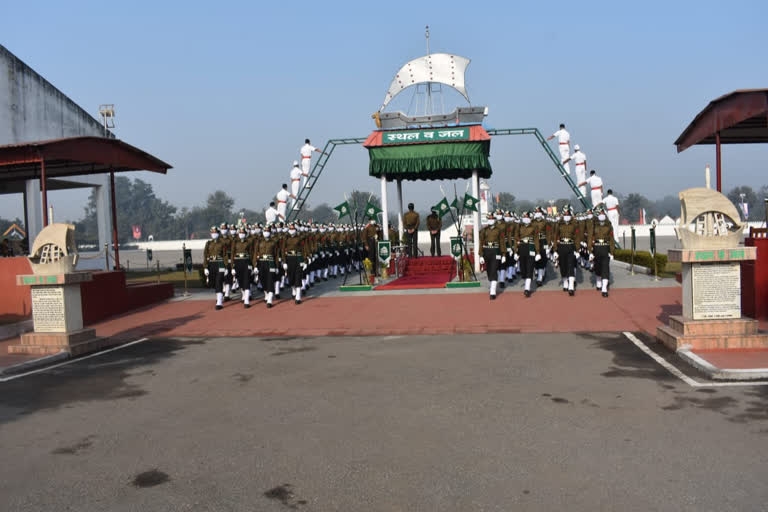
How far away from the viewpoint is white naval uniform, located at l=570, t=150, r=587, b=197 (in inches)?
997

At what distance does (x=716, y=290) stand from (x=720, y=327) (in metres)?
0.45

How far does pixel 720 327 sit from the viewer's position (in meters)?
7.73

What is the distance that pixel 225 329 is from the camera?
1142 centimetres

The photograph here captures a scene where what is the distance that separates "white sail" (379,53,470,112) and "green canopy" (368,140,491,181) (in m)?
3.53

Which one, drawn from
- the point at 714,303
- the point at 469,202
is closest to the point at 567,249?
the point at 469,202

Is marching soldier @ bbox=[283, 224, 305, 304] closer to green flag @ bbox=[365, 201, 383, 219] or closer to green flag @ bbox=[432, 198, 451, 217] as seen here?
green flag @ bbox=[365, 201, 383, 219]

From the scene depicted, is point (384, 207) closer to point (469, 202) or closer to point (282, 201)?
point (469, 202)

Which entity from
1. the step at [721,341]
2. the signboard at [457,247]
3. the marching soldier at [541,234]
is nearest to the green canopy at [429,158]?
the signboard at [457,247]

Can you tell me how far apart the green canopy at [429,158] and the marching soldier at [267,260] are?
20.8 ft

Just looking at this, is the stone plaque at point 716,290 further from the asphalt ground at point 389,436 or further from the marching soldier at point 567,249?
the marching soldier at point 567,249

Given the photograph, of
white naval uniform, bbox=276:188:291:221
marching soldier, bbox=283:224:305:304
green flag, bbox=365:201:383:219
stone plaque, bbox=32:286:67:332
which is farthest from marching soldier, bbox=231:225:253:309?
white naval uniform, bbox=276:188:291:221

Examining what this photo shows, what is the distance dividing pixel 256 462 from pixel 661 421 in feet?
10.4

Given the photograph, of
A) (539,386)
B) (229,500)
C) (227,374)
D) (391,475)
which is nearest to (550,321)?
(539,386)

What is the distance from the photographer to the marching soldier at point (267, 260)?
14344 millimetres
